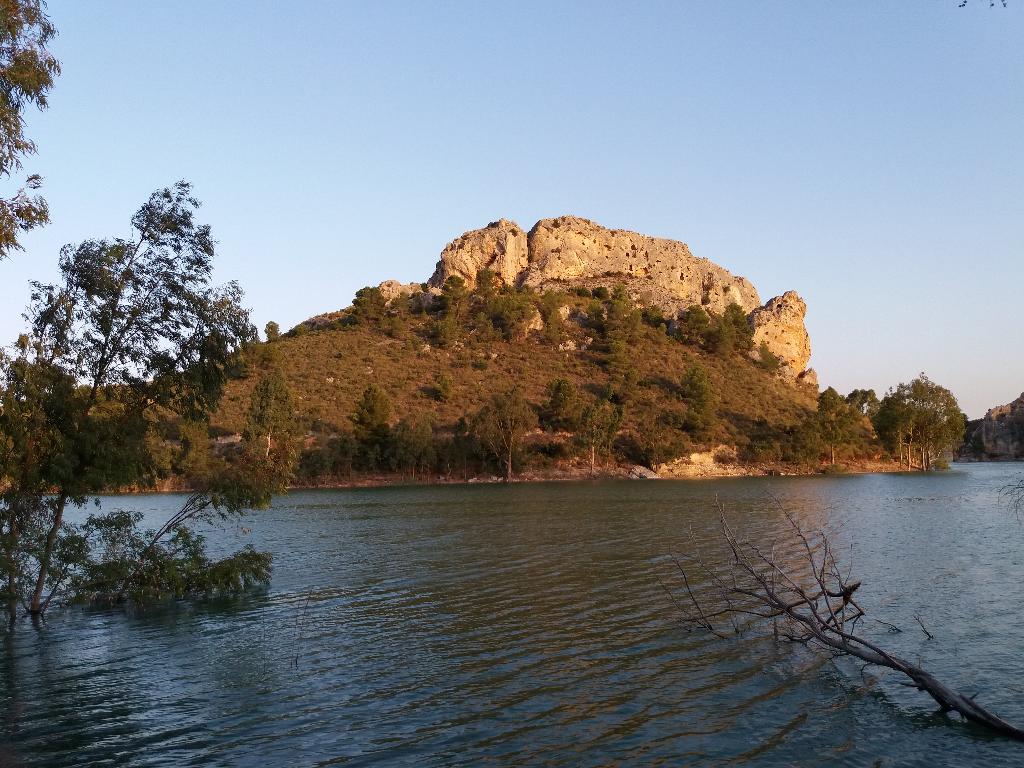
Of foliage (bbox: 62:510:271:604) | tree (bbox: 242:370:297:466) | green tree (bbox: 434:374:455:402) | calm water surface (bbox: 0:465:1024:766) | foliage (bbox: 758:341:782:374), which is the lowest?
calm water surface (bbox: 0:465:1024:766)

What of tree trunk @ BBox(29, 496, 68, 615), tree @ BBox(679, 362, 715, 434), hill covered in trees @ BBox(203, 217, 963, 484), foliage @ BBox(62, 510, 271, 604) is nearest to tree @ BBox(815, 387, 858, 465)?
hill covered in trees @ BBox(203, 217, 963, 484)

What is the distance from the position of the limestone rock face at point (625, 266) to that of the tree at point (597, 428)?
7036 centimetres

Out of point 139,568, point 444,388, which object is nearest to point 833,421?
point 444,388

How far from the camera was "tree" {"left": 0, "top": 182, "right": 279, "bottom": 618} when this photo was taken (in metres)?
18.6

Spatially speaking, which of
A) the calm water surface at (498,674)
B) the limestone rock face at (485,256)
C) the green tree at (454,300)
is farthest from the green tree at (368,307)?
the calm water surface at (498,674)

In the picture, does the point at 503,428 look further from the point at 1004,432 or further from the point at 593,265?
the point at 1004,432

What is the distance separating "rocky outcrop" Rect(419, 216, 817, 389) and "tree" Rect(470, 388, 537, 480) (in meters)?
69.2

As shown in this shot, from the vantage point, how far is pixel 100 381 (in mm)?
19797

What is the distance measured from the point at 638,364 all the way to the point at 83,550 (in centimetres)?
10594

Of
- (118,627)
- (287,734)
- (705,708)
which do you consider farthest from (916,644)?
(118,627)

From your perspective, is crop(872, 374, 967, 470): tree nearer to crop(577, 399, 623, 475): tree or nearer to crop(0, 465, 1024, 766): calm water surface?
crop(577, 399, 623, 475): tree

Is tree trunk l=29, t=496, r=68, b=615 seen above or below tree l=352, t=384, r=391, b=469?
below

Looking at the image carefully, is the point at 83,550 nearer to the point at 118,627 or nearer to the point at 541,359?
the point at 118,627

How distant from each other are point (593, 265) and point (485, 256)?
25325mm
